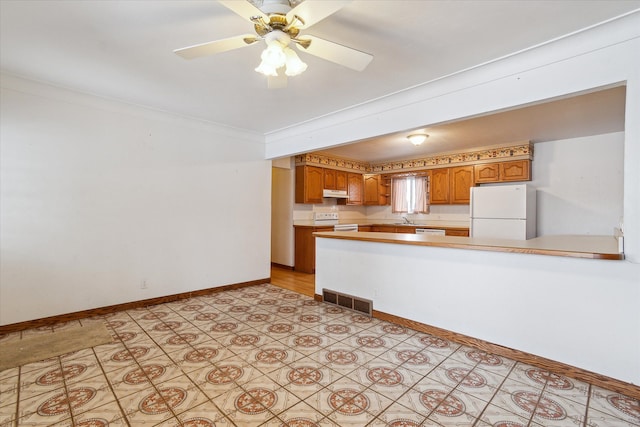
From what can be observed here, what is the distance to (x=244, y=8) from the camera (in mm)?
1488

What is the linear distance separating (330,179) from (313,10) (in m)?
4.75

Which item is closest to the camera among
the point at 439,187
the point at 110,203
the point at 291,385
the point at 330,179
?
the point at 291,385

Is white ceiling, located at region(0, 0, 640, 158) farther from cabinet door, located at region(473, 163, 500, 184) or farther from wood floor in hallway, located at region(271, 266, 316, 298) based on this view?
cabinet door, located at region(473, 163, 500, 184)

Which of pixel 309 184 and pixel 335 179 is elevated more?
pixel 335 179

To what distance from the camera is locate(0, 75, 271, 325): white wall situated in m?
2.85

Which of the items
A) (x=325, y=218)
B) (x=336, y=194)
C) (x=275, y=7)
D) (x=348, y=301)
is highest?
(x=275, y=7)

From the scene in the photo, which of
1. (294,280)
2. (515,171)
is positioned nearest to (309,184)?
Answer: (294,280)

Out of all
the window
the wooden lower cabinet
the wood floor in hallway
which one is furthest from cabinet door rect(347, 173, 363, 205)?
the wood floor in hallway

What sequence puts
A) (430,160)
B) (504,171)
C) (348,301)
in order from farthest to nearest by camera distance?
(430,160), (504,171), (348,301)

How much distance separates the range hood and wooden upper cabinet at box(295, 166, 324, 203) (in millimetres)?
130

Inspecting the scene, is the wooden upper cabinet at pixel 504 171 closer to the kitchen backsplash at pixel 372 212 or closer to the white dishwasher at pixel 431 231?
the kitchen backsplash at pixel 372 212

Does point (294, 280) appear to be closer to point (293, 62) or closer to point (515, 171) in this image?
point (293, 62)

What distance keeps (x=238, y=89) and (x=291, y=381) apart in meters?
2.76

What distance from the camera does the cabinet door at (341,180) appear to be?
21.0ft
